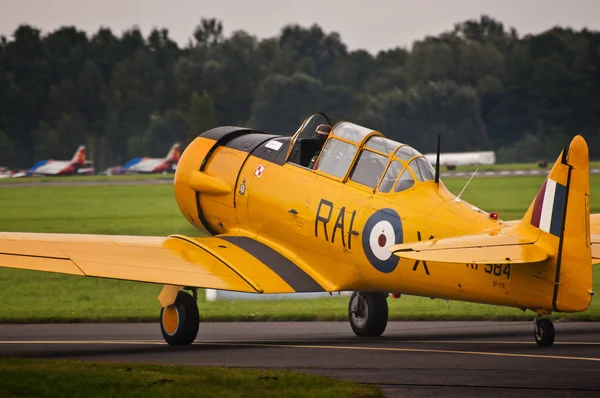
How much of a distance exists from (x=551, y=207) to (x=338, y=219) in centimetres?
327

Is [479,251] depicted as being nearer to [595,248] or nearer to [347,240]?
[347,240]

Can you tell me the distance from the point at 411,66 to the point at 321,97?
748 cm

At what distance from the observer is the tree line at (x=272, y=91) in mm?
56406

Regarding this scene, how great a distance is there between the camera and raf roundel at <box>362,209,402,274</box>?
44.2 feet

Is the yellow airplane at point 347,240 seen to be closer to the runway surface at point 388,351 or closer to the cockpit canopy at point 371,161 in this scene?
the cockpit canopy at point 371,161

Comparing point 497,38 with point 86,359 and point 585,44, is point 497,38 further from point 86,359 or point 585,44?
point 86,359

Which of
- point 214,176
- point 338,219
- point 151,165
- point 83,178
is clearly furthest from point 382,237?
point 151,165

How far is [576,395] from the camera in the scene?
9523mm

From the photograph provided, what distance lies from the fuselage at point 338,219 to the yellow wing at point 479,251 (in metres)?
0.27

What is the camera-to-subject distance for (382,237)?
13586 mm

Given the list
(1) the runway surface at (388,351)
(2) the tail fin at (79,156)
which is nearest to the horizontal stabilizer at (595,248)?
(1) the runway surface at (388,351)

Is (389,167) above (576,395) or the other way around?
above

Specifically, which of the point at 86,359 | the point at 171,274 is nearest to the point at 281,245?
the point at 171,274

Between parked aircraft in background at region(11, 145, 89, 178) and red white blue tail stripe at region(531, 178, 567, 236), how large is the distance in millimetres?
35060
